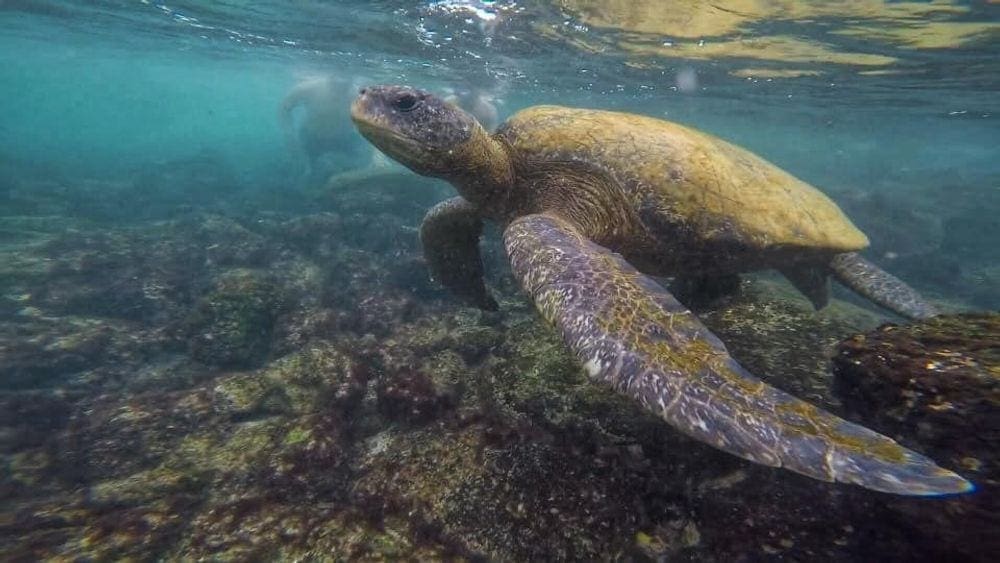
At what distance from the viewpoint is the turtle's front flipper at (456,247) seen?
6452 mm

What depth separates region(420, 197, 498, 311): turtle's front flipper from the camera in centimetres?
645

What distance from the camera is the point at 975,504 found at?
2.33 metres

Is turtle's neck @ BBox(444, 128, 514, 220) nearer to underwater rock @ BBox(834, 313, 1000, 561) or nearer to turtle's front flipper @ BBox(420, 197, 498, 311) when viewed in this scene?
turtle's front flipper @ BBox(420, 197, 498, 311)

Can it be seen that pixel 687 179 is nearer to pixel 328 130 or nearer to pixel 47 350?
pixel 47 350

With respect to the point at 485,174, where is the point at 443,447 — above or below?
below

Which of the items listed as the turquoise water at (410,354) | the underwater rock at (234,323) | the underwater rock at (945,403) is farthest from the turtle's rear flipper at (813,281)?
the underwater rock at (234,323)

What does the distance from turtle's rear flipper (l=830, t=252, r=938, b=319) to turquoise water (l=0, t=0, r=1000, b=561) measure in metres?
0.46

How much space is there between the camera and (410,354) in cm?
656

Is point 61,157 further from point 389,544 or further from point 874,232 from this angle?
point 874,232

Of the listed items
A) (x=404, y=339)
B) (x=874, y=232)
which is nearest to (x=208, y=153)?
(x=404, y=339)

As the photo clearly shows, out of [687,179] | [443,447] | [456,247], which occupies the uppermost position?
[687,179]

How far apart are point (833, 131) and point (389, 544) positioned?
47926mm

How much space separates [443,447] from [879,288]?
6.73 metres

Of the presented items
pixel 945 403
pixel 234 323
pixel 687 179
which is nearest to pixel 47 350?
pixel 234 323
